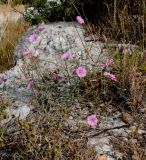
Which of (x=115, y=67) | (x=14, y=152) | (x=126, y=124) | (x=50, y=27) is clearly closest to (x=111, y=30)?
(x=50, y=27)

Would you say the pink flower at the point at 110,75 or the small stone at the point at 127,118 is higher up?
the pink flower at the point at 110,75

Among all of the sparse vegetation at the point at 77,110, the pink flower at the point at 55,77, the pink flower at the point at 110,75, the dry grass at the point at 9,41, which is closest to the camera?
the sparse vegetation at the point at 77,110

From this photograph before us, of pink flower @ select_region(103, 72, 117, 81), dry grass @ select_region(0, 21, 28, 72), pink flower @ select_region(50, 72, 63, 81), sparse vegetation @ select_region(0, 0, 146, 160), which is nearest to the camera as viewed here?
sparse vegetation @ select_region(0, 0, 146, 160)

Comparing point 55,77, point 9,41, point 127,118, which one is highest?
point 55,77

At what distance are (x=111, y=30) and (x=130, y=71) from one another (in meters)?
1.73

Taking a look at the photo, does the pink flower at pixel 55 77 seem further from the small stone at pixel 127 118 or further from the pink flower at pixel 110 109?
the small stone at pixel 127 118

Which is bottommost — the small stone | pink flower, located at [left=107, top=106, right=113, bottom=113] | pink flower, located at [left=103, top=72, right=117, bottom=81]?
the small stone

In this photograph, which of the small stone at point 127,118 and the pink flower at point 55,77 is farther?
the pink flower at point 55,77

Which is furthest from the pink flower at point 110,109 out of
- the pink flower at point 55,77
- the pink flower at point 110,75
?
the pink flower at point 55,77

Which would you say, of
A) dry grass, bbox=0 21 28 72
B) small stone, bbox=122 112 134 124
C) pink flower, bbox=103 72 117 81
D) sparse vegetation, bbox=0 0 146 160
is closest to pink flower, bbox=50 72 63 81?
sparse vegetation, bbox=0 0 146 160

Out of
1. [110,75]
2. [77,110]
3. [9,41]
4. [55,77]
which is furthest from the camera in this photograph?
[9,41]

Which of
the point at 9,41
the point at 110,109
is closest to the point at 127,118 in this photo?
the point at 110,109

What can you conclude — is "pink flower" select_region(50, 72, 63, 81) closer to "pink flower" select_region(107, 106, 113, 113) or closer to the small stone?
"pink flower" select_region(107, 106, 113, 113)

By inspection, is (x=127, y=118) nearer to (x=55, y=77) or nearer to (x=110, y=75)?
(x=110, y=75)
